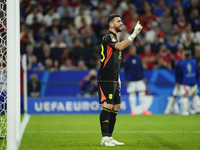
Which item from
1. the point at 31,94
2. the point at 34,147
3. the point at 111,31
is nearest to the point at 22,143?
the point at 34,147

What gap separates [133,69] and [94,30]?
386cm

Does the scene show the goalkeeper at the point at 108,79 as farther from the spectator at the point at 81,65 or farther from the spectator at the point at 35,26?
the spectator at the point at 35,26

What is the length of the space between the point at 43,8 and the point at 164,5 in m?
5.77

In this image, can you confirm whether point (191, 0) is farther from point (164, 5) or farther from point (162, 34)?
point (162, 34)

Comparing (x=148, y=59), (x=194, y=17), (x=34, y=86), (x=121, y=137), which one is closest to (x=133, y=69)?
(x=148, y=59)

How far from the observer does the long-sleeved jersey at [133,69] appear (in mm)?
12109

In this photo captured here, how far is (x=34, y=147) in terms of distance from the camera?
5.67 meters

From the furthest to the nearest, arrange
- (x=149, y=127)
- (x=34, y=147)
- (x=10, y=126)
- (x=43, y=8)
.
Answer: (x=43, y=8) < (x=149, y=127) < (x=34, y=147) < (x=10, y=126)

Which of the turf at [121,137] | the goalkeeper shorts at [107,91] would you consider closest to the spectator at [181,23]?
the turf at [121,137]

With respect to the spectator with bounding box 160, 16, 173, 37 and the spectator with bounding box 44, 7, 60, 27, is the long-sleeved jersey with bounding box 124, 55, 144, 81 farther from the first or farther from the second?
the spectator with bounding box 44, 7, 60, 27

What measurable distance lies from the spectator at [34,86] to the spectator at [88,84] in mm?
1527

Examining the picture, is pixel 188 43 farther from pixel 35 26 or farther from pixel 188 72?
pixel 35 26

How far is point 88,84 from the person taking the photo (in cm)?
1304

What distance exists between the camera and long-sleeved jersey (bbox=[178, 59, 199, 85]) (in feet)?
39.8
